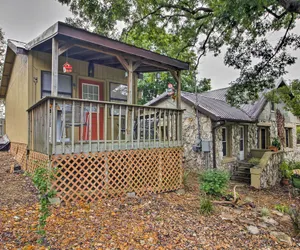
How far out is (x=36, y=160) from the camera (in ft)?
17.4

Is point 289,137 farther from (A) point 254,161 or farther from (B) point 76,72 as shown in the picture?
(B) point 76,72

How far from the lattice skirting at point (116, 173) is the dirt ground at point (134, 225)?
28cm

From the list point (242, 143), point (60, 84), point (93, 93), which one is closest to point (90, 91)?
point (93, 93)

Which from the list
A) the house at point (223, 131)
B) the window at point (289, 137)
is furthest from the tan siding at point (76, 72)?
the window at point (289, 137)

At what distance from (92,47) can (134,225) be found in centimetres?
381

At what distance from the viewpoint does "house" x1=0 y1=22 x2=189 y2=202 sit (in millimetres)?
4523

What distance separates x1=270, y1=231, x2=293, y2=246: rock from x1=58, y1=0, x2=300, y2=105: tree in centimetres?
626

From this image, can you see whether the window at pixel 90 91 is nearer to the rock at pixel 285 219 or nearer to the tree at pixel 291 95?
the rock at pixel 285 219

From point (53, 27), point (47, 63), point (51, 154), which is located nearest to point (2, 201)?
point (51, 154)

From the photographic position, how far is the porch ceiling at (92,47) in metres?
4.52

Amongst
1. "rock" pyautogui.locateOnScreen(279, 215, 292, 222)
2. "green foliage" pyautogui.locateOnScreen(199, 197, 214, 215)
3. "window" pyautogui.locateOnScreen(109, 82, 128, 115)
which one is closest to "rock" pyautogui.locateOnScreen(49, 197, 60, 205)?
"green foliage" pyautogui.locateOnScreen(199, 197, 214, 215)

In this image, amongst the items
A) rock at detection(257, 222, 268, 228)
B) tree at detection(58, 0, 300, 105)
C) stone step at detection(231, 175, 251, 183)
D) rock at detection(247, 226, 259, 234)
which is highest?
tree at detection(58, 0, 300, 105)

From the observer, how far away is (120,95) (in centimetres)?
818

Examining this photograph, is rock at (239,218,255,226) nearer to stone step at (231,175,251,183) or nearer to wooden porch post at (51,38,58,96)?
wooden porch post at (51,38,58,96)
